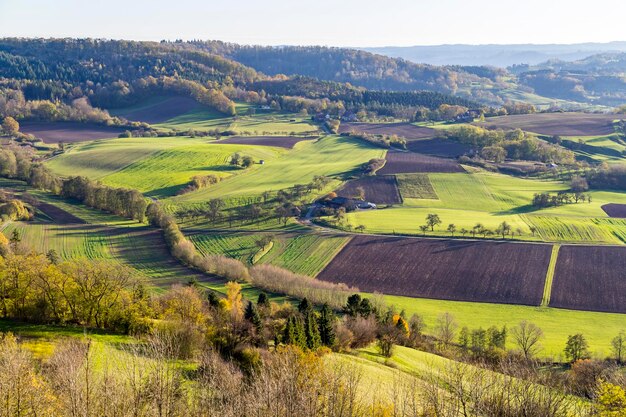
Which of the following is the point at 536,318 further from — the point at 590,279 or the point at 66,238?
the point at 66,238

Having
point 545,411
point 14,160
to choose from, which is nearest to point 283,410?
point 545,411

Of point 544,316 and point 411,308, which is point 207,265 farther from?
point 544,316

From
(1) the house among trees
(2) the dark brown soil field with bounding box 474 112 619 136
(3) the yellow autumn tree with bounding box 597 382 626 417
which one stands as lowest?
(1) the house among trees

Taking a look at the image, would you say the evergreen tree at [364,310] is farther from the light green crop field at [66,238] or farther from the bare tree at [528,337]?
the light green crop field at [66,238]

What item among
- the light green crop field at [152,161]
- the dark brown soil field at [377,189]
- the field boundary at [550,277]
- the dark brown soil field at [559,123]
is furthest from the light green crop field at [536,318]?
the dark brown soil field at [559,123]

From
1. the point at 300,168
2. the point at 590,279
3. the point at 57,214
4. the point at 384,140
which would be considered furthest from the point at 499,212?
the point at 57,214

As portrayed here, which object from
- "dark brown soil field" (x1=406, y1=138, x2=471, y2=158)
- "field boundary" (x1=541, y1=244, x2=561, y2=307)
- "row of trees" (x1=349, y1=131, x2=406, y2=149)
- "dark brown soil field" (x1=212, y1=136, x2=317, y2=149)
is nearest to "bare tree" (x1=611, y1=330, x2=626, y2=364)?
"field boundary" (x1=541, y1=244, x2=561, y2=307)

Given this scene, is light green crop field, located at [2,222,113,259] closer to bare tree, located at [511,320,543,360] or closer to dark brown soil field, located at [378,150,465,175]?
bare tree, located at [511,320,543,360]
